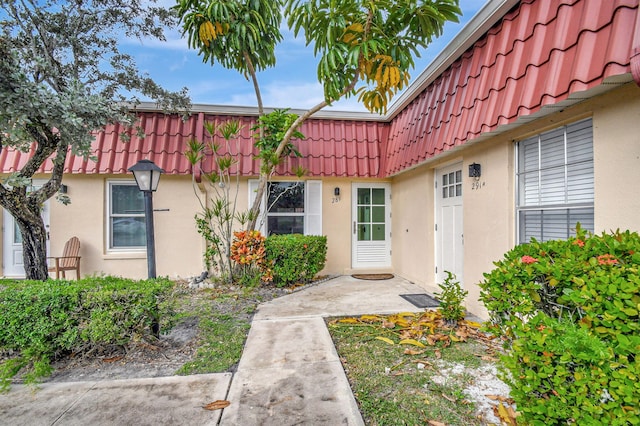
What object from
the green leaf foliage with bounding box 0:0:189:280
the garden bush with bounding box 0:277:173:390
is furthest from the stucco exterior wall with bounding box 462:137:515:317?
the green leaf foliage with bounding box 0:0:189:280

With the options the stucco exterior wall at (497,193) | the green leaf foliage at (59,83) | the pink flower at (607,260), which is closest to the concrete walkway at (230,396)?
the pink flower at (607,260)

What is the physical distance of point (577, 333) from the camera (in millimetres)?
1340

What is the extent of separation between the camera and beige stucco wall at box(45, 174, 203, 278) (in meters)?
6.36

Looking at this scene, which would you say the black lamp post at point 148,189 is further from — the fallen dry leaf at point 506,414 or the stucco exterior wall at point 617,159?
the stucco exterior wall at point 617,159

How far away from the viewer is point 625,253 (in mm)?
1679

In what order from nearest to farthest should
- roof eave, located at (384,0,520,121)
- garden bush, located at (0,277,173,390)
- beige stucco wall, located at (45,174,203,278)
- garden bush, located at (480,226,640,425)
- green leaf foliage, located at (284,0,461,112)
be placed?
garden bush, located at (480,226,640,425)
garden bush, located at (0,277,173,390)
roof eave, located at (384,0,520,121)
green leaf foliage, located at (284,0,461,112)
beige stucco wall, located at (45,174,203,278)

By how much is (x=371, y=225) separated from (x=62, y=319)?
6063mm

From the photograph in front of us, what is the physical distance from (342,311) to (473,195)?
8.44 feet

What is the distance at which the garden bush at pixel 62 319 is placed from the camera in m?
2.72

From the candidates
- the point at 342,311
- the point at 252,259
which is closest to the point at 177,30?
the point at 252,259

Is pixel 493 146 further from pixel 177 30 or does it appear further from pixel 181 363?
pixel 177 30

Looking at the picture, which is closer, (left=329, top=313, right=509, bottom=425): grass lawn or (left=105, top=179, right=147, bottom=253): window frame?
(left=329, top=313, right=509, bottom=425): grass lawn

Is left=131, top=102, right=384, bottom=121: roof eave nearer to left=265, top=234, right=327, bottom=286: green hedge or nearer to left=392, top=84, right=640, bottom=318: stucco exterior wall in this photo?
left=392, top=84, right=640, bottom=318: stucco exterior wall

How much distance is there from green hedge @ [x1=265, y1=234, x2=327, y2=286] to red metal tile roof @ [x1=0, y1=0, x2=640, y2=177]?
1638mm
